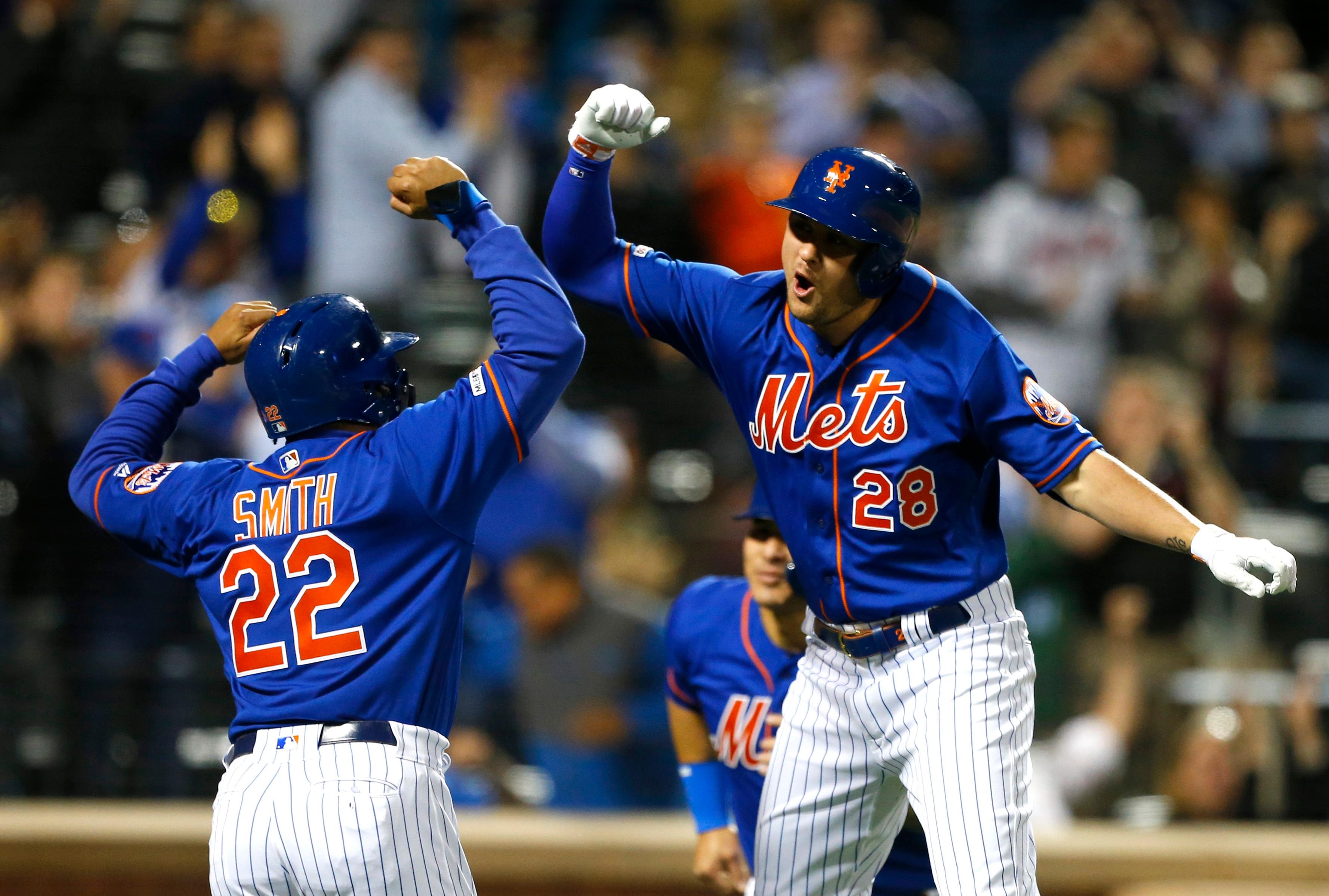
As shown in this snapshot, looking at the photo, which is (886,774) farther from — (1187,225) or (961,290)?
(1187,225)

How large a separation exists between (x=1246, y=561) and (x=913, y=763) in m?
0.76

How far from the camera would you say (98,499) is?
11.2ft

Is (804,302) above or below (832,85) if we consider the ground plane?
below

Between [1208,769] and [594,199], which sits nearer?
[594,199]

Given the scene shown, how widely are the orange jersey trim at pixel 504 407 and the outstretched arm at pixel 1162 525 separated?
3.57ft

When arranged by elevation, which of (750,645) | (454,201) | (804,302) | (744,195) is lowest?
(750,645)

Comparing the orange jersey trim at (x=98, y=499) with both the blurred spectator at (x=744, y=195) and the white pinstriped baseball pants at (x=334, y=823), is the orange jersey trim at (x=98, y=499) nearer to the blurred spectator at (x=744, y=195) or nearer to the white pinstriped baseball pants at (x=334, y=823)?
the white pinstriped baseball pants at (x=334, y=823)

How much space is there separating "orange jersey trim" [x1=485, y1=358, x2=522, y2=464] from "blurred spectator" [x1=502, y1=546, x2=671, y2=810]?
2344 mm

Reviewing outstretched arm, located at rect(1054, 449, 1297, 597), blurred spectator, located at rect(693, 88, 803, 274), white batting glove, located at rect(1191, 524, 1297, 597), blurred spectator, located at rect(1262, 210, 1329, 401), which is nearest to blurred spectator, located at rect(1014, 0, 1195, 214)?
blurred spectator, located at rect(1262, 210, 1329, 401)

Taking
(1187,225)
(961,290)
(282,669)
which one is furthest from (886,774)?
(1187,225)

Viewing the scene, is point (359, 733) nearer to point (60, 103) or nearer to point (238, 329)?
point (238, 329)

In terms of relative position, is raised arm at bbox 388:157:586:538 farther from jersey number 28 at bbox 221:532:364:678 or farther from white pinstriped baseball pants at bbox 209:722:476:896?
white pinstriped baseball pants at bbox 209:722:476:896

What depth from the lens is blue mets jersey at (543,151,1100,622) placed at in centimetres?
319

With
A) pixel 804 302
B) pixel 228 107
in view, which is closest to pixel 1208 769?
pixel 804 302
